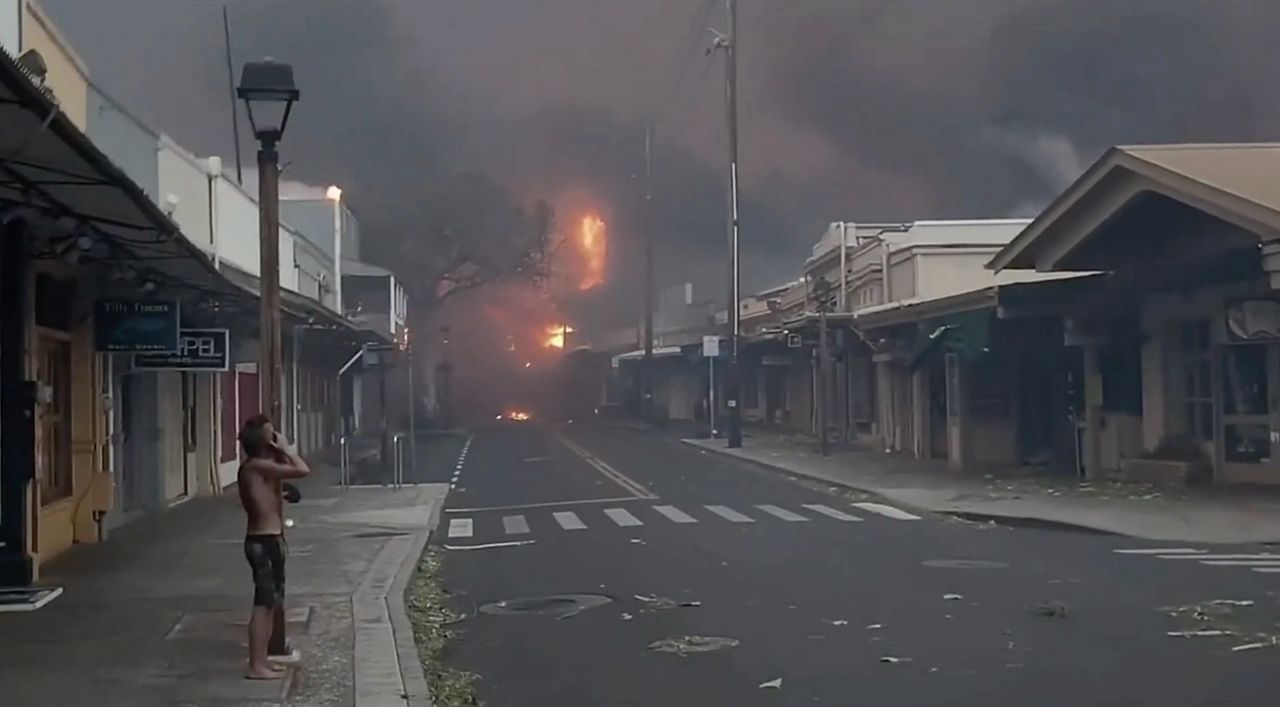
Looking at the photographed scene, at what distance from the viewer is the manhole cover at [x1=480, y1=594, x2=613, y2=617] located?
1362 cm

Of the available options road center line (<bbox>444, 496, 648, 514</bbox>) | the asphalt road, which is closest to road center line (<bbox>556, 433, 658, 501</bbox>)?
road center line (<bbox>444, 496, 648, 514</bbox>)

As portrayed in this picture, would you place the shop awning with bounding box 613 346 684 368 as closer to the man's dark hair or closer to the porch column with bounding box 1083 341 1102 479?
the porch column with bounding box 1083 341 1102 479

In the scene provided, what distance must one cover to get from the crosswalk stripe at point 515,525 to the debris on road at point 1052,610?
9.56 meters

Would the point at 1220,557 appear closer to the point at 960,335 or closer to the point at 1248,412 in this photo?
the point at 1248,412

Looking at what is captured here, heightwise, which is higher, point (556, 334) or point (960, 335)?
point (556, 334)

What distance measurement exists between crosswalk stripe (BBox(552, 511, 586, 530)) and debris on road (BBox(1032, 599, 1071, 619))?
9.62 metres

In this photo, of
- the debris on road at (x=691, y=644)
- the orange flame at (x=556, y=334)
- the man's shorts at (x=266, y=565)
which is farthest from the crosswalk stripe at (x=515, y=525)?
the orange flame at (x=556, y=334)

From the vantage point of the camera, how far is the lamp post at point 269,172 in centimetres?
1101

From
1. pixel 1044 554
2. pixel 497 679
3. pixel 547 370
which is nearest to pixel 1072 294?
pixel 1044 554

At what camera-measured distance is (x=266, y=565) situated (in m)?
10.1

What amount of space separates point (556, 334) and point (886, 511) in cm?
7428

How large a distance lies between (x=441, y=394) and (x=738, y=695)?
74180 millimetres

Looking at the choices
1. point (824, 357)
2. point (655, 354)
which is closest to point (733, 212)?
point (824, 357)

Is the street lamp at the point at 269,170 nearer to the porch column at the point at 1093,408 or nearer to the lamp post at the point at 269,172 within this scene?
the lamp post at the point at 269,172
